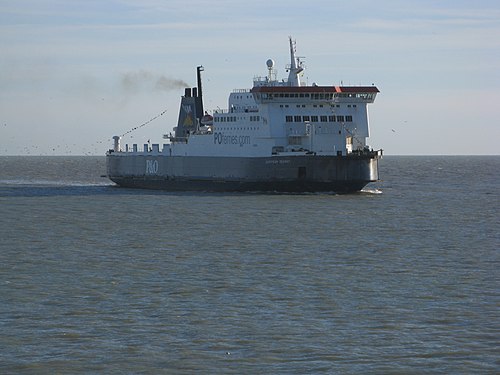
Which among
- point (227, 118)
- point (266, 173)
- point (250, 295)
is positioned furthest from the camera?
point (227, 118)

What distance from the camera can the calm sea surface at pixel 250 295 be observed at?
58.2 feet

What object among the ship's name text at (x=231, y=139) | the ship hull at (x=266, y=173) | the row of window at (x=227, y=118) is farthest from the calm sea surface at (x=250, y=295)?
the ship's name text at (x=231, y=139)

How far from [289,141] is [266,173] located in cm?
237

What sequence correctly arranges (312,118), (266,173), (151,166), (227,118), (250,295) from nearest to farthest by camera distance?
1. (250,295)
2. (266,173)
3. (312,118)
4. (227,118)
5. (151,166)

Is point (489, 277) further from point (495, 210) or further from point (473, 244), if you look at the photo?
point (495, 210)

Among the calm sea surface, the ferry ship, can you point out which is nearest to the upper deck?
the ferry ship

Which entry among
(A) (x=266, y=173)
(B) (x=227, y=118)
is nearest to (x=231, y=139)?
(B) (x=227, y=118)

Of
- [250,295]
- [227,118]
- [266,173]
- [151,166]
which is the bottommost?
[250,295]

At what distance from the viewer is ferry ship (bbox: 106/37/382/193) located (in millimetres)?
56125

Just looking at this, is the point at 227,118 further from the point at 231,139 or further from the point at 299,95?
the point at 299,95

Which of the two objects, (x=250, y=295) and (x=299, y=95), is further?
(x=299, y=95)

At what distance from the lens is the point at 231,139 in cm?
6278

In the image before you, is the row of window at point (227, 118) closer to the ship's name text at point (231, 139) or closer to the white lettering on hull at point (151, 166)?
the ship's name text at point (231, 139)

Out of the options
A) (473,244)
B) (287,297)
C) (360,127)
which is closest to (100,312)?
(287,297)
